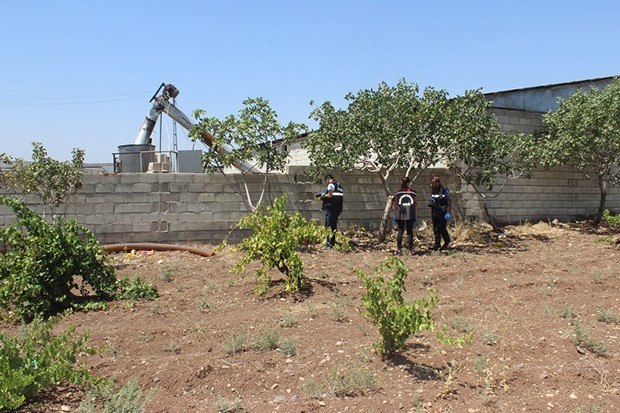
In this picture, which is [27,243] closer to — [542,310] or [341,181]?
[542,310]

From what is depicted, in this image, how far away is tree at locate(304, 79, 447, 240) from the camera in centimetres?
1177

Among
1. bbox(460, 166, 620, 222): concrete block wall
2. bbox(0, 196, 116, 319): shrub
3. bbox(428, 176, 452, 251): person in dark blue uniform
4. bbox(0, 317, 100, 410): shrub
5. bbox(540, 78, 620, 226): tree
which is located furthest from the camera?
bbox(460, 166, 620, 222): concrete block wall

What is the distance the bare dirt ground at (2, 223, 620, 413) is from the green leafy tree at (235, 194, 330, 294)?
257 millimetres

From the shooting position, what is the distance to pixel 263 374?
15.2 feet

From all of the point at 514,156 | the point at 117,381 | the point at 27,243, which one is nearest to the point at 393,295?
the point at 117,381

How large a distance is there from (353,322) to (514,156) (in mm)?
9061

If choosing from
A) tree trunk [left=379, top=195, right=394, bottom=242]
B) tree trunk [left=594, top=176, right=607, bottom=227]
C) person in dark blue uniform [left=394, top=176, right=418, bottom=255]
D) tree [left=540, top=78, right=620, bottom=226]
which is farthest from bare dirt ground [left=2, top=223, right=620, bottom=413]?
tree trunk [left=594, top=176, right=607, bottom=227]

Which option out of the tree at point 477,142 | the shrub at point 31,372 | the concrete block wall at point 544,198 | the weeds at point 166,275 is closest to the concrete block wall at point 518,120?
the concrete block wall at point 544,198

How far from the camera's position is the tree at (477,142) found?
11.9 m

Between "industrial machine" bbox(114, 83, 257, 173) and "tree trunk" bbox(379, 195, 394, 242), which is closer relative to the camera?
"tree trunk" bbox(379, 195, 394, 242)

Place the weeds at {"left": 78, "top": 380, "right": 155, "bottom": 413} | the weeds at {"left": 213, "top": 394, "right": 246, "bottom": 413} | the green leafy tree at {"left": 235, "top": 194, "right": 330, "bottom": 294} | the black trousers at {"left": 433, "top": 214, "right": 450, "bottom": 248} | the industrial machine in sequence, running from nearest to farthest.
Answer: the weeds at {"left": 78, "top": 380, "right": 155, "bottom": 413} → the weeds at {"left": 213, "top": 394, "right": 246, "bottom": 413} → the green leafy tree at {"left": 235, "top": 194, "right": 330, "bottom": 294} → the black trousers at {"left": 433, "top": 214, "right": 450, "bottom": 248} → the industrial machine

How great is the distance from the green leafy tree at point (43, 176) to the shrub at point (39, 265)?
3.83 meters

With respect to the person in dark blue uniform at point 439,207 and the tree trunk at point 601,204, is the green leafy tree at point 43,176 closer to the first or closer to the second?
the person in dark blue uniform at point 439,207

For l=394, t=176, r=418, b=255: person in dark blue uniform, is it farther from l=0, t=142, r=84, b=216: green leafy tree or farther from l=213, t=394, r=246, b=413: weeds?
l=213, t=394, r=246, b=413: weeds
